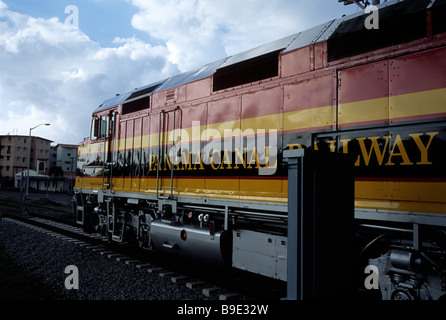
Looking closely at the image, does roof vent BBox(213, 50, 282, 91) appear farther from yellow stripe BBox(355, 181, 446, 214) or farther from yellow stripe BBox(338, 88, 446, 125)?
yellow stripe BBox(355, 181, 446, 214)

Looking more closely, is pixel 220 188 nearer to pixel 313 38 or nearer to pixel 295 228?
pixel 313 38

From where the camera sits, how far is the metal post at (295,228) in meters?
3.47

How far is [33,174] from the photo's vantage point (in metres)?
→ 67.7

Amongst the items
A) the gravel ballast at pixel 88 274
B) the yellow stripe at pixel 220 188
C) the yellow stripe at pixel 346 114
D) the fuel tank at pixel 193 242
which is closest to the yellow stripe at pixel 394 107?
the yellow stripe at pixel 346 114

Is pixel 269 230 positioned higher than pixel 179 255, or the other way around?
pixel 269 230

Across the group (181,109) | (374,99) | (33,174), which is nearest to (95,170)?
(181,109)

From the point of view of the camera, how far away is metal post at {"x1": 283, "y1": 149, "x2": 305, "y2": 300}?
3.47m

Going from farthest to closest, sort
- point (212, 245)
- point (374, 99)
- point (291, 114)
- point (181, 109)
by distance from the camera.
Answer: point (181, 109) → point (212, 245) → point (291, 114) → point (374, 99)

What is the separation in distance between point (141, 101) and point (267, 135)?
476 centimetres

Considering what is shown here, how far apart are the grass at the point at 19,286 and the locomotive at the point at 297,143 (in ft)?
8.01

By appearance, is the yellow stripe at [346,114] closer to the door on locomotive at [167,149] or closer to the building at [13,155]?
the door on locomotive at [167,149]

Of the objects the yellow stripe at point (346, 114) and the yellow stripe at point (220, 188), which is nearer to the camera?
the yellow stripe at point (346, 114)

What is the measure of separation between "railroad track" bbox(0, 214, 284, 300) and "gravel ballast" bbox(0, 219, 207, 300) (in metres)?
0.14

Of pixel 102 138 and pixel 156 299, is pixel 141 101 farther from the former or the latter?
pixel 156 299
